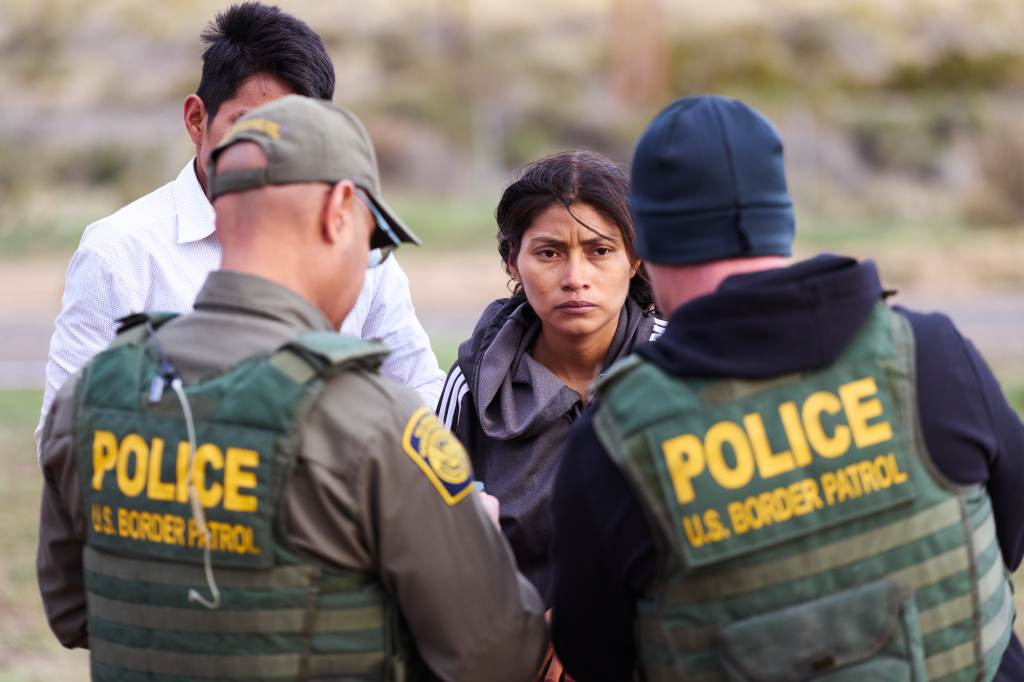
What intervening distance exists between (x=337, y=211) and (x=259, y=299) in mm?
213

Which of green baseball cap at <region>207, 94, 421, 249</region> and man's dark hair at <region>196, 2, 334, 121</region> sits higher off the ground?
man's dark hair at <region>196, 2, 334, 121</region>

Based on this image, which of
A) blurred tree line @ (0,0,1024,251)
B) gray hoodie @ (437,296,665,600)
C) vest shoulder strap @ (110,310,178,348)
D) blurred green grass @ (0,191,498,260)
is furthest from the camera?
blurred tree line @ (0,0,1024,251)

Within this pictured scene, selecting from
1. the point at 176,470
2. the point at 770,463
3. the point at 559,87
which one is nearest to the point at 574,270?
the point at 770,463

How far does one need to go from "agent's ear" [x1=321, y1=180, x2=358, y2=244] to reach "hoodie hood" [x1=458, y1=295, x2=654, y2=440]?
3.01 ft

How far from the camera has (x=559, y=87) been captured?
34.7 metres

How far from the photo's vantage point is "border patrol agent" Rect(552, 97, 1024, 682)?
7.30 ft

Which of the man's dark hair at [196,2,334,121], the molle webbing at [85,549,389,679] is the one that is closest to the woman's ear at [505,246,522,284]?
the man's dark hair at [196,2,334,121]

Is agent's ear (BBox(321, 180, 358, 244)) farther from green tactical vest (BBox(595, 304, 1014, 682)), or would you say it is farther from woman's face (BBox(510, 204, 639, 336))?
woman's face (BBox(510, 204, 639, 336))

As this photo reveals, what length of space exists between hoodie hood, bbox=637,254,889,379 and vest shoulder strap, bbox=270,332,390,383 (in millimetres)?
536

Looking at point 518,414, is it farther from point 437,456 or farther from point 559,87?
point 559,87

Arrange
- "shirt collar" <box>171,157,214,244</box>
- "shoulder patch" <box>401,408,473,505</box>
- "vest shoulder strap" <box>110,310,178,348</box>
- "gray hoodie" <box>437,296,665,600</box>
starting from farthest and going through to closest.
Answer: "shirt collar" <box>171,157,214,244</box>, "gray hoodie" <box>437,296,665,600</box>, "vest shoulder strap" <box>110,310,178,348</box>, "shoulder patch" <box>401,408,473,505</box>

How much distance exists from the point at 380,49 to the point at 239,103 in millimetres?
35944

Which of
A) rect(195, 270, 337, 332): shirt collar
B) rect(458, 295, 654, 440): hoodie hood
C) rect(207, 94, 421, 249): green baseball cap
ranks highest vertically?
rect(207, 94, 421, 249): green baseball cap

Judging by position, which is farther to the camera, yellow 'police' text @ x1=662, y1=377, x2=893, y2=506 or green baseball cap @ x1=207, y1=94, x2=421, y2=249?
green baseball cap @ x1=207, y1=94, x2=421, y2=249
